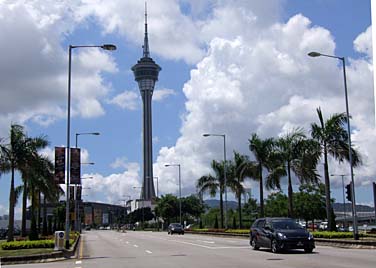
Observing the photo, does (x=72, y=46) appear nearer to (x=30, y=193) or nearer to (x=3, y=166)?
(x=3, y=166)

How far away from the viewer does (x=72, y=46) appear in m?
32.7

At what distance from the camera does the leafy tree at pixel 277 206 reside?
87450 millimetres

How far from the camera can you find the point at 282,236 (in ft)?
85.5

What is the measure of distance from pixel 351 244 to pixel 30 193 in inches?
1208

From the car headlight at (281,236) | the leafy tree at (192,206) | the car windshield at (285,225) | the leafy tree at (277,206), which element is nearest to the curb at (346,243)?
the car windshield at (285,225)

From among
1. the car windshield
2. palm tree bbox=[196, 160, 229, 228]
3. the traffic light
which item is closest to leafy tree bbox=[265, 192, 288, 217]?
palm tree bbox=[196, 160, 229, 228]

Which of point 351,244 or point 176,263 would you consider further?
point 351,244

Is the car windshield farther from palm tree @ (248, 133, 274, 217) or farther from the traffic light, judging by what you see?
palm tree @ (248, 133, 274, 217)

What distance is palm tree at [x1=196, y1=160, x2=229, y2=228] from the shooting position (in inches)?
2648

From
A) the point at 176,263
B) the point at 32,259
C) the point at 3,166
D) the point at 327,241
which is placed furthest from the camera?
the point at 3,166

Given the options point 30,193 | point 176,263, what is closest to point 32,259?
point 176,263

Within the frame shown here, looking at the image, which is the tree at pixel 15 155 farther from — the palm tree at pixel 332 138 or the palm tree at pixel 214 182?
the palm tree at pixel 214 182

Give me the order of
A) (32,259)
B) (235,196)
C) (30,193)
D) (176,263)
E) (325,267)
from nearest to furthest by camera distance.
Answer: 1. (325,267)
2. (176,263)
3. (32,259)
4. (30,193)
5. (235,196)

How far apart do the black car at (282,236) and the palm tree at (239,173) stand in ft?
87.6
